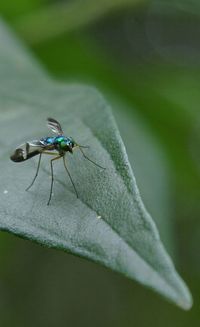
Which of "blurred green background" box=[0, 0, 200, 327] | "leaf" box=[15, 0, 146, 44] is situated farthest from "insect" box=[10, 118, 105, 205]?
"leaf" box=[15, 0, 146, 44]

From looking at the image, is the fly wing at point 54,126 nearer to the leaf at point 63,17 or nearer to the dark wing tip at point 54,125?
the dark wing tip at point 54,125

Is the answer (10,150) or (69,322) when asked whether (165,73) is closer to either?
(10,150)

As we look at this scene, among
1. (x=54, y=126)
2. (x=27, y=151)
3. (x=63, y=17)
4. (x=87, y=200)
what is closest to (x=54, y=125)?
(x=54, y=126)

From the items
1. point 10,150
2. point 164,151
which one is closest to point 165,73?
point 164,151

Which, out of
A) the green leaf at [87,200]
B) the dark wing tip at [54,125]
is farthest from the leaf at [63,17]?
the dark wing tip at [54,125]

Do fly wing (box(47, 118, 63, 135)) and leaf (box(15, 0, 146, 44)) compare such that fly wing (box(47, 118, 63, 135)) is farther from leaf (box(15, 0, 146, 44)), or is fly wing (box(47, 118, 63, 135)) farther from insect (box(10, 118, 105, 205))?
leaf (box(15, 0, 146, 44))

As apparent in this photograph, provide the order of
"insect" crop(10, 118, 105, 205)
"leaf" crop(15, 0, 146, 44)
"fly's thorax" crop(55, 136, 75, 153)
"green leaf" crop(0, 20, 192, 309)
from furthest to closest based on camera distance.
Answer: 1. "leaf" crop(15, 0, 146, 44)
2. "fly's thorax" crop(55, 136, 75, 153)
3. "insect" crop(10, 118, 105, 205)
4. "green leaf" crop(0, 20, 192, 309)

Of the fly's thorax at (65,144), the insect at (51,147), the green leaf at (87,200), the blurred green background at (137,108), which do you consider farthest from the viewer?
the blurred green background at (137,108)
